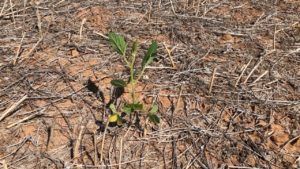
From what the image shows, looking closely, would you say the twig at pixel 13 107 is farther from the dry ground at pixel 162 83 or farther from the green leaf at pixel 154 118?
the green leaf at pixel 154 118

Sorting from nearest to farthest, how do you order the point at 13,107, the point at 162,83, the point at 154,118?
the point at 154,118 < the point at 13,107 < the point at 162,83

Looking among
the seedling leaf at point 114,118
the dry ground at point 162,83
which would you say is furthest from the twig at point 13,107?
the seedling leaf at point 114,118

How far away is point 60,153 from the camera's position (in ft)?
4.91

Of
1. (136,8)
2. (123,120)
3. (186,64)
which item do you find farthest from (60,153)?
(136,8)

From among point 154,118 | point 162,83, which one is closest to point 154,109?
point 154,118

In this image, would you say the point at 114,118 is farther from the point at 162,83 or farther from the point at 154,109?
the point at 162,83

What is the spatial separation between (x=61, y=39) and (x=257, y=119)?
3.72 feet

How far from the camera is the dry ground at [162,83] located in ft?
4.94

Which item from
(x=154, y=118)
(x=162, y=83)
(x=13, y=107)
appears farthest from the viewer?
(x=162, y=83)

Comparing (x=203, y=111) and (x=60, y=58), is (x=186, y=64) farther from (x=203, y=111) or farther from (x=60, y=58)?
(x=60, y=58)

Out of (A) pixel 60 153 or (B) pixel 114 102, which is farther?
(B) pixel 114 102

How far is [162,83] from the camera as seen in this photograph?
5.96 feet

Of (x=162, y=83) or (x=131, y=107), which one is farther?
(x=162, y=83)

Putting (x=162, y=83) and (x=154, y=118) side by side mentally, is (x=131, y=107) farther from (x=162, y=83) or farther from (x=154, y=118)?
(x=162, y=83)
